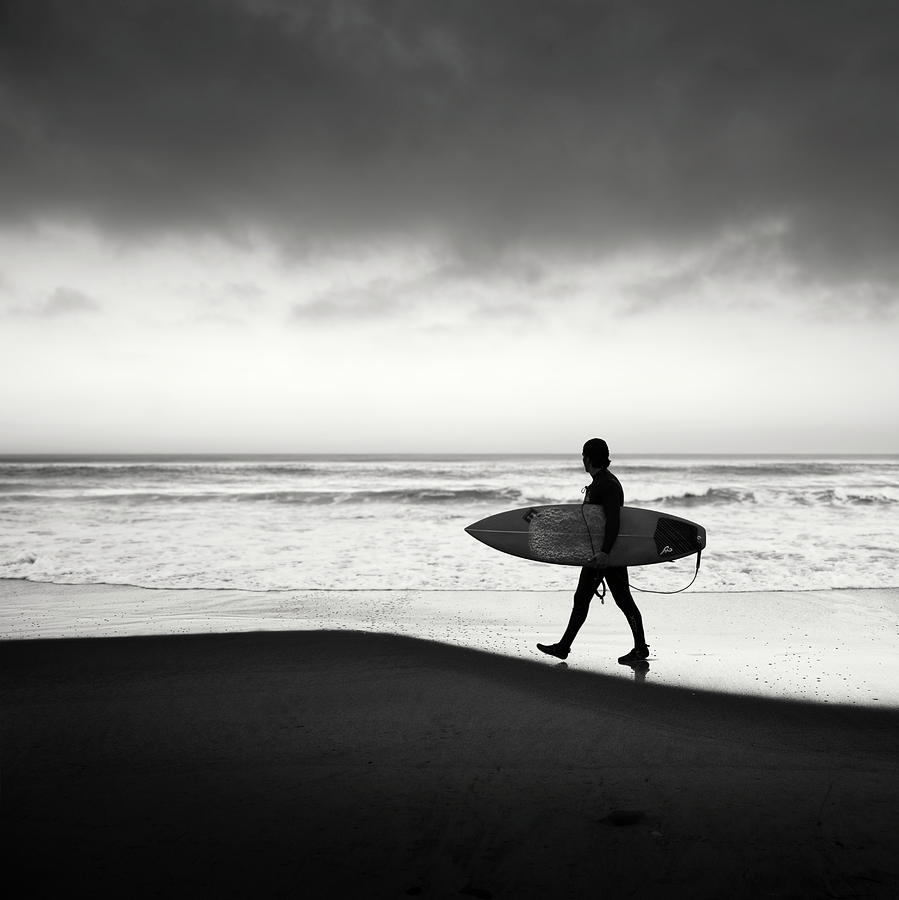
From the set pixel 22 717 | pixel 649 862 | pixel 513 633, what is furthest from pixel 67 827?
pixel 513 633

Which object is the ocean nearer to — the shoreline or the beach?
the shoreline

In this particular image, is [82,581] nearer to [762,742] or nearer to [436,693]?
[436,693]

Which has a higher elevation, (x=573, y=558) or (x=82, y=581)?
(x=573, y=558)

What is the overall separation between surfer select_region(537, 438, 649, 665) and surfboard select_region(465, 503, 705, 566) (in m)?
0.28

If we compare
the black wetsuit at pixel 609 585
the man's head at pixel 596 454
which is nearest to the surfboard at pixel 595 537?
the black wetsuit at pixel 609 585

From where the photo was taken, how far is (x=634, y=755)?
10.5 ft

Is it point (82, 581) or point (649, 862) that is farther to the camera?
point (82, 581)

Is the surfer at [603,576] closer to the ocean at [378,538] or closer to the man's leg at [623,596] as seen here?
the man's leg at [623,596]

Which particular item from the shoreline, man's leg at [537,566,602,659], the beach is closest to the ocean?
the shoreline

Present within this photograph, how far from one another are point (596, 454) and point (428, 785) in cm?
271

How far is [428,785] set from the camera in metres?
2.86

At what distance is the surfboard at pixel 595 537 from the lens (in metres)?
5.30

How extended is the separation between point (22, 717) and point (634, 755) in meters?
3.47

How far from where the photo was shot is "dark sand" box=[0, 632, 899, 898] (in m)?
2.21
